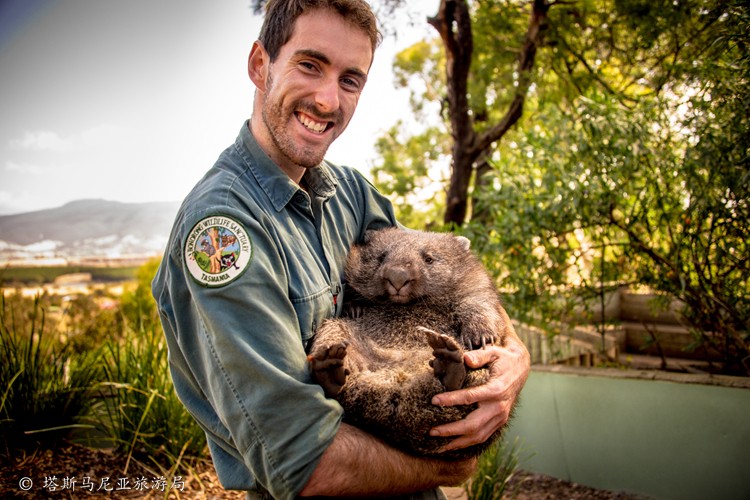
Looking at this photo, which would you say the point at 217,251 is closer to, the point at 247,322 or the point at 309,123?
the point at 247,322

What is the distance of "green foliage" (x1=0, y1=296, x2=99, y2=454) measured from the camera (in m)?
4.13

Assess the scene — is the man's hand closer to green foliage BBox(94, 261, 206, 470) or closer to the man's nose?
the man's nose

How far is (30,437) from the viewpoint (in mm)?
4211

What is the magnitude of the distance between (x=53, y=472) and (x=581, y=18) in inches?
328

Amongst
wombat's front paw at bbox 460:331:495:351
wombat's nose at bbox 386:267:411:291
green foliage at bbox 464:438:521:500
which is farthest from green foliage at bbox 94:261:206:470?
wombat's front paw at bbox 460:331:495:351

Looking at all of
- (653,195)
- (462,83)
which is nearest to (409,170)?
(462,83)

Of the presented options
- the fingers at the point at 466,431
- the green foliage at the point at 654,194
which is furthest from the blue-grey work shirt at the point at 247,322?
the green foliage at the point at 654,194

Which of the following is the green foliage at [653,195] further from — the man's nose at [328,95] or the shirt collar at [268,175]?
the shirt collar at [268,175]

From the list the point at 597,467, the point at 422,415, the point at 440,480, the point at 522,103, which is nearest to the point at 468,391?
the point at 422,415

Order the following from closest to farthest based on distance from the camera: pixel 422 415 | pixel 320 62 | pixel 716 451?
1. pixel 422 415
2. pixel 320 62
3. pixel 716 451

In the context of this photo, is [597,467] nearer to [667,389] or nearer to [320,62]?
[667,389]

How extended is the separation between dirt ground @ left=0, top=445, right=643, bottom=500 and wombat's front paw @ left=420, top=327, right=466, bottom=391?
2.53 m

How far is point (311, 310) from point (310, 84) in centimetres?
92

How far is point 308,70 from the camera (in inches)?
89.5
